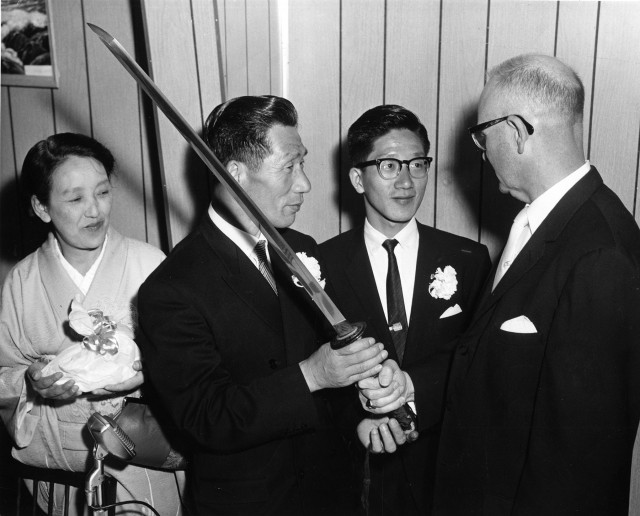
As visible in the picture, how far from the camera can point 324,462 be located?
145cm

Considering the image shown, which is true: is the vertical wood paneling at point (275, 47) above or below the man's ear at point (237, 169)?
above

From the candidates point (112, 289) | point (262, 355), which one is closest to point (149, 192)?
point (112, 289)

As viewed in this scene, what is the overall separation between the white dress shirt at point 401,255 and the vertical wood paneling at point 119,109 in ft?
3.24

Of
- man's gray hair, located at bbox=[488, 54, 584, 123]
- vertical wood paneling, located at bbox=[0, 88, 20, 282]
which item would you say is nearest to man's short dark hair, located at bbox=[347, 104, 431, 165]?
man's gray hair, located at bbox=[488, 54, 584, 123]

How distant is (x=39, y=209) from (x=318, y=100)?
1020 mm

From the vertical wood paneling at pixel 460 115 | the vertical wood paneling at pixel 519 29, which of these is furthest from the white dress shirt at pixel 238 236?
the vertical wood paneling at pixel 519 29

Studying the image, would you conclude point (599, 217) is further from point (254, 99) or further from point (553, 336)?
point (254, 99)

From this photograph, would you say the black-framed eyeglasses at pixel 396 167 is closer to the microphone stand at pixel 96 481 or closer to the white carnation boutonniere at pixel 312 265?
the white carnation boutonniere at pixel 312 265

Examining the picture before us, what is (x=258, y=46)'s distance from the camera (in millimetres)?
1913

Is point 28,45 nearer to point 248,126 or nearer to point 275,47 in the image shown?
point 275,47

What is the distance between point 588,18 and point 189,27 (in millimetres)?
1245

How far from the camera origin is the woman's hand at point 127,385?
1.51 metres

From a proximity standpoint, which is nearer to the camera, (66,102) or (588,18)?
(588,18)

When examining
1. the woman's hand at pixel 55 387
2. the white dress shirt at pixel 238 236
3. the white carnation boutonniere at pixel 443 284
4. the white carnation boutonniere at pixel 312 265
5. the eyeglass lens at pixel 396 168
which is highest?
the eyeglass lens at pixel 396 168
